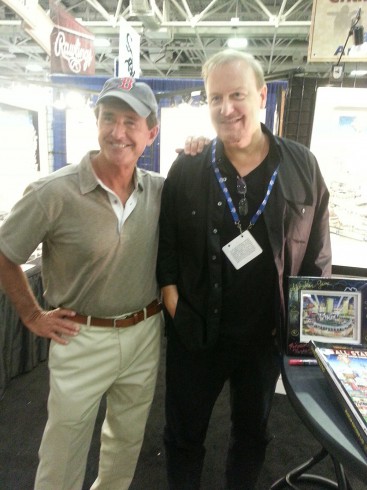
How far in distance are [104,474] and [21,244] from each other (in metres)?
1.04

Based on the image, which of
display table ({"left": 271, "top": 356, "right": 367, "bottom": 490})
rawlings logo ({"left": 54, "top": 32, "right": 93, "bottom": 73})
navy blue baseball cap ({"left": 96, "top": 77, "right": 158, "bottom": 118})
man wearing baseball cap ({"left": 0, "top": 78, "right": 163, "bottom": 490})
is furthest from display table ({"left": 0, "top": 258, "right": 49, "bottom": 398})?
rawlings logo ({"left": 54, "top": 32, "right": 93, "bottom": 73})

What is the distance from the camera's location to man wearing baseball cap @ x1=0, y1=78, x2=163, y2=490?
4.00 feet

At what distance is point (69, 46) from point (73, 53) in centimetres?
7

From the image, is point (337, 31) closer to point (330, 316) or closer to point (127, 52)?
point (330, 316)

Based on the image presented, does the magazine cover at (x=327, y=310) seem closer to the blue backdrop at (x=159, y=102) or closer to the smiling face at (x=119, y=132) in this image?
the smiling face at (x=119, y=132)

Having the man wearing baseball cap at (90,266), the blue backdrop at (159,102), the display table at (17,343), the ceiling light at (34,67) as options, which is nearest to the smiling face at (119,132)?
the man wearing baseball cap at (90,266)

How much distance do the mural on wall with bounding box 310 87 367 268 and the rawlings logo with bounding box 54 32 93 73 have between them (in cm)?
261

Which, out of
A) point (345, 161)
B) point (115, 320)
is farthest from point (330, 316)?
point (345, 161)

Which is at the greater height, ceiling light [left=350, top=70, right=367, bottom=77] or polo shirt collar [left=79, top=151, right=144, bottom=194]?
ceiling light [left=350, top=70, right=367, bottom=77]

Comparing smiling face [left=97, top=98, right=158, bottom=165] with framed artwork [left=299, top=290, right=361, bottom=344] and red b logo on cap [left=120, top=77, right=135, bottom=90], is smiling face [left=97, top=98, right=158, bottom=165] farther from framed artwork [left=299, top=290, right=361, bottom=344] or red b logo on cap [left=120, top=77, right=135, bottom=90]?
framed artwork [left=299, top=290, right=361, bottom=344]

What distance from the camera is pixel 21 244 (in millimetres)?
1229

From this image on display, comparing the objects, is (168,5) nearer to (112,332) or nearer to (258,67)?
(258,67)

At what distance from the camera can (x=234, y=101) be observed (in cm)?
117

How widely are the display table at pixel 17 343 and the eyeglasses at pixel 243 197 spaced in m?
1.77
